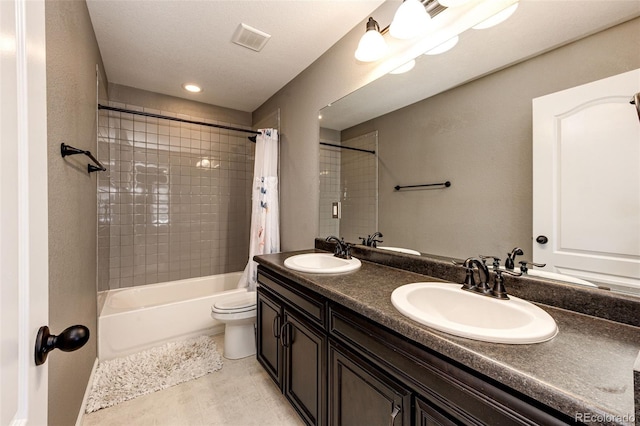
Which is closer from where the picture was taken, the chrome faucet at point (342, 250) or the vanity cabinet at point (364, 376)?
the vanity cabinet at point (364, 376)

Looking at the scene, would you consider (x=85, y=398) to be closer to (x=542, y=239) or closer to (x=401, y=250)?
(x=401, y=250)

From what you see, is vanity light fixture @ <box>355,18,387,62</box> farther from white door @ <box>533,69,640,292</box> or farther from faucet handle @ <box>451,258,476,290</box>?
faucet handle @ <box>451,258,476,290</box>

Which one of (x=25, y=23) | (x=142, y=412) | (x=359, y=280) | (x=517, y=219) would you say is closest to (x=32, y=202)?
(x=25, y=23)

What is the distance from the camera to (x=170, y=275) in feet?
9.60

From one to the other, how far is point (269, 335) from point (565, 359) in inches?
59.9

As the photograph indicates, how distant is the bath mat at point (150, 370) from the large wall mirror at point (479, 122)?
5.52 ft

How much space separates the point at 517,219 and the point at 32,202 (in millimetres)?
1448

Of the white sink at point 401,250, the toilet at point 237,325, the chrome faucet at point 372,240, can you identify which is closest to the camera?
the white sink at point 401,250

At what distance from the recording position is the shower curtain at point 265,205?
2557 mm

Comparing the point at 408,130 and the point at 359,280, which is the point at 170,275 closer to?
the point at 359,280

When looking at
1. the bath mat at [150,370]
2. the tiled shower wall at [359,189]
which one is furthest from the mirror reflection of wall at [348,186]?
the bath mat at [150,370]

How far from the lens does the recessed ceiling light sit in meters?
2.63

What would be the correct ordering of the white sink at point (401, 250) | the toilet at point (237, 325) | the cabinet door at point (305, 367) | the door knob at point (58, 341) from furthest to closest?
the toilet at point (237, 325) → the white sink at point (401, 250) → the cabinet door at point (305, 367) → the door knob at point (58, 341)

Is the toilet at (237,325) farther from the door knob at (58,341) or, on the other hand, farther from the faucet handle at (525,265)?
the faucet handle at (525,265)
